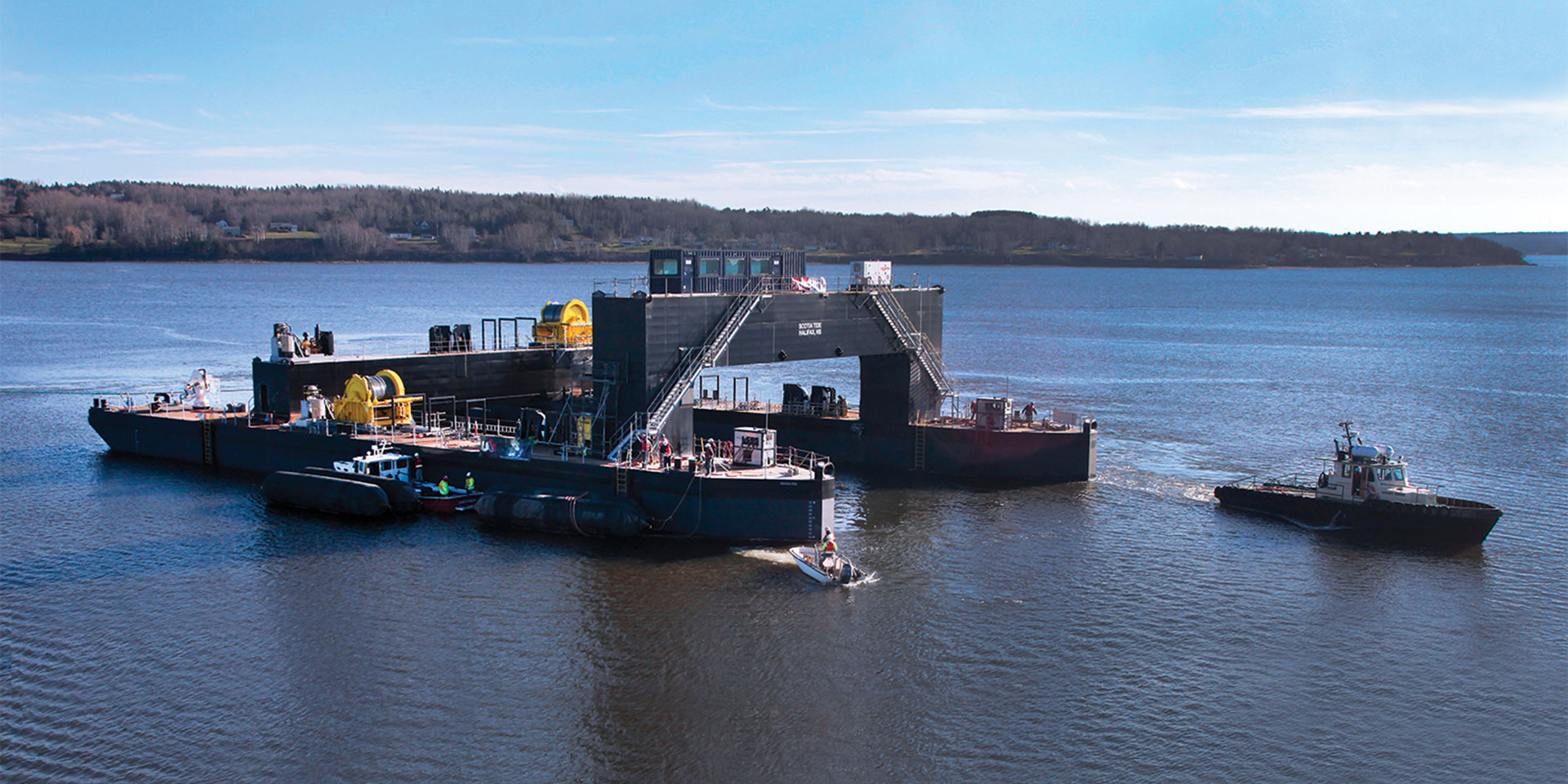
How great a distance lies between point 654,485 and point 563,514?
3.58 m

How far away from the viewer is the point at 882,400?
56.4 metres

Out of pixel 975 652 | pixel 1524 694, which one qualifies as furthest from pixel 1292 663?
pixel 975 652

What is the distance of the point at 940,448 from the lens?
54.8m

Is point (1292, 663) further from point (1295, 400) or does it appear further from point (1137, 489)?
point (1295, 400)

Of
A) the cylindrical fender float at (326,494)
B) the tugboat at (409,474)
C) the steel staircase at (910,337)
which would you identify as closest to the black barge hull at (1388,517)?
the steel staircase at (910,337)

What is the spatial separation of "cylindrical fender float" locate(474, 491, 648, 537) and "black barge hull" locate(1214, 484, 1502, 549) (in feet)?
82.0

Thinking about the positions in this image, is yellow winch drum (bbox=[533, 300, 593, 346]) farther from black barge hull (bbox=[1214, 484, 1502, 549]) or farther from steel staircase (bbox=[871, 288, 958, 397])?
black barge hull (bbox=[1214, 484, 1502, 549])

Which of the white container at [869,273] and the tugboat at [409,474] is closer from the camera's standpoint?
the tugboat at [409,474]

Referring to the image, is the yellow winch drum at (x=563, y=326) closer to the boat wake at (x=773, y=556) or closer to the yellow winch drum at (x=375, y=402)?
the yellow winch drum at (x=375, y=402)

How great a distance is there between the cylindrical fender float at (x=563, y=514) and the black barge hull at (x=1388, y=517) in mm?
24995

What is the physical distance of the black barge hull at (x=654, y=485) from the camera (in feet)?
135

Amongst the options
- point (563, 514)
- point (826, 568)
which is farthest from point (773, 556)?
point (563, 514)

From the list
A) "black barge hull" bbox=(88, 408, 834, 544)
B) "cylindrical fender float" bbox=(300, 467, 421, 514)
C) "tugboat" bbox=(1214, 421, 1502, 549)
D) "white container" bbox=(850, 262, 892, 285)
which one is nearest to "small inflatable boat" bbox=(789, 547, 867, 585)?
"black barge hull" bbox=(88, 408, 834, 544)

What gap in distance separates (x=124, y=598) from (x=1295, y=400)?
72.8m
